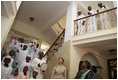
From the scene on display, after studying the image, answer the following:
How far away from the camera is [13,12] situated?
13.4 ft

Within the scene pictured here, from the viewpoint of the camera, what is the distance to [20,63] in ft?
14.5

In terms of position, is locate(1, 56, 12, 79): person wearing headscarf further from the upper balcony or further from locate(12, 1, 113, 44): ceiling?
locate(12, 1, 113, 44): ceiling

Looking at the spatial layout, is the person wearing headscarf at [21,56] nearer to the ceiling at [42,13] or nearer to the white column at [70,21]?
the white column at [70,21]

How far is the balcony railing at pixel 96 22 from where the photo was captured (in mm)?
5234

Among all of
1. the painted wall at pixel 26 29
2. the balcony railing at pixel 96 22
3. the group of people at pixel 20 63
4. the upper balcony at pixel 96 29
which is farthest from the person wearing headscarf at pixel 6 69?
the painted wall at pixel 26 29

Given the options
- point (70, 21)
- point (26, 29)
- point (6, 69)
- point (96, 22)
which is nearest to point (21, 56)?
point (6, 69)

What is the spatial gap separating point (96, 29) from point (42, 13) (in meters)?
4.57

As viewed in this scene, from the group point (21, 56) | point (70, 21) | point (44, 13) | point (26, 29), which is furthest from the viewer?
point (26, 29)

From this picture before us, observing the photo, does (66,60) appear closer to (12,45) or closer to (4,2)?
(12,45)

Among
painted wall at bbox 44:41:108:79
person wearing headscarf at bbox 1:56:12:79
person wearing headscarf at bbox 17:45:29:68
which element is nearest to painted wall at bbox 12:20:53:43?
painted wall at bbox 44:41:108:79

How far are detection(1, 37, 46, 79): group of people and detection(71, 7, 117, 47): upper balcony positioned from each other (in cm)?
200

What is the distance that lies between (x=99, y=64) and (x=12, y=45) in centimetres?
503

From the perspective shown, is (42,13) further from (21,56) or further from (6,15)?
(21,56)

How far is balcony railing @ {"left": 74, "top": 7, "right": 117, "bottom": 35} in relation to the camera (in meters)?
5.23
